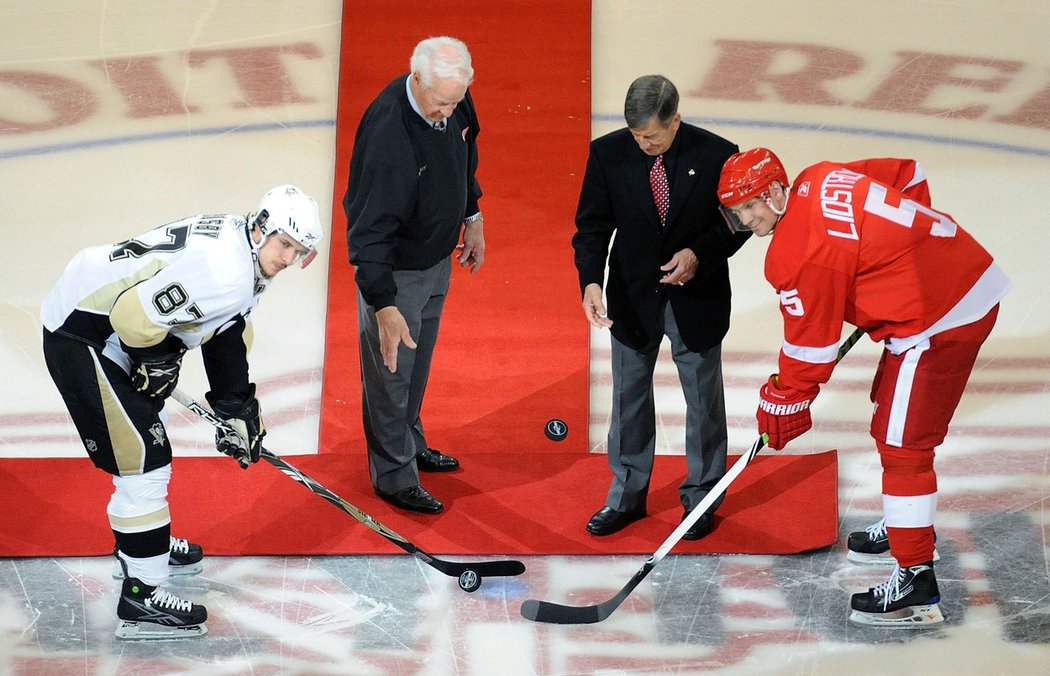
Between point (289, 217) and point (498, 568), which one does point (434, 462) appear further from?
point (289, 217)

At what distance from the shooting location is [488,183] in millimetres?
5129

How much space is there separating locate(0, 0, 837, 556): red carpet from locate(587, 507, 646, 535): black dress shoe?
3 cm

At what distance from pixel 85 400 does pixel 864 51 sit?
155 inches

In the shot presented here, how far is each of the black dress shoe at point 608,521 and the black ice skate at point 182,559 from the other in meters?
1.14

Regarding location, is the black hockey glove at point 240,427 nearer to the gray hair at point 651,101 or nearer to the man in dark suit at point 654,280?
the man in dark suit at point 654,280

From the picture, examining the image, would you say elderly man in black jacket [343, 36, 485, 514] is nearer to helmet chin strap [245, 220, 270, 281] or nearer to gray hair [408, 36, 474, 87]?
gray hair [408, 36, 474, 87]

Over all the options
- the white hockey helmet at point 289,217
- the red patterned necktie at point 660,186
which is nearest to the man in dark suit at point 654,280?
the red patterned necktie at point 660,186

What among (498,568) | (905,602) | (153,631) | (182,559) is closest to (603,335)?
(498,568)

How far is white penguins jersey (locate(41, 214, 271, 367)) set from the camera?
3.12 m

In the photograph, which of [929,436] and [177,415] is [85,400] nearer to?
[177,415]

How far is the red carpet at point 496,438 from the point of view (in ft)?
12.5

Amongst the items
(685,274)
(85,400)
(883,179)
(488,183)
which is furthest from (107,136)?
(883,179)

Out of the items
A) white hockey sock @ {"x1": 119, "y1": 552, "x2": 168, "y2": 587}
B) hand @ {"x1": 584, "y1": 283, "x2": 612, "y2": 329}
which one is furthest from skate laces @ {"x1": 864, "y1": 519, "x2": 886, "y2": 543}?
white hockey sock @ {"x1": 119, "y1": 552, "x2": 168, "y2": 587}

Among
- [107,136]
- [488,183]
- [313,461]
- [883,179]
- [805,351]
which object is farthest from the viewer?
[107,136]
